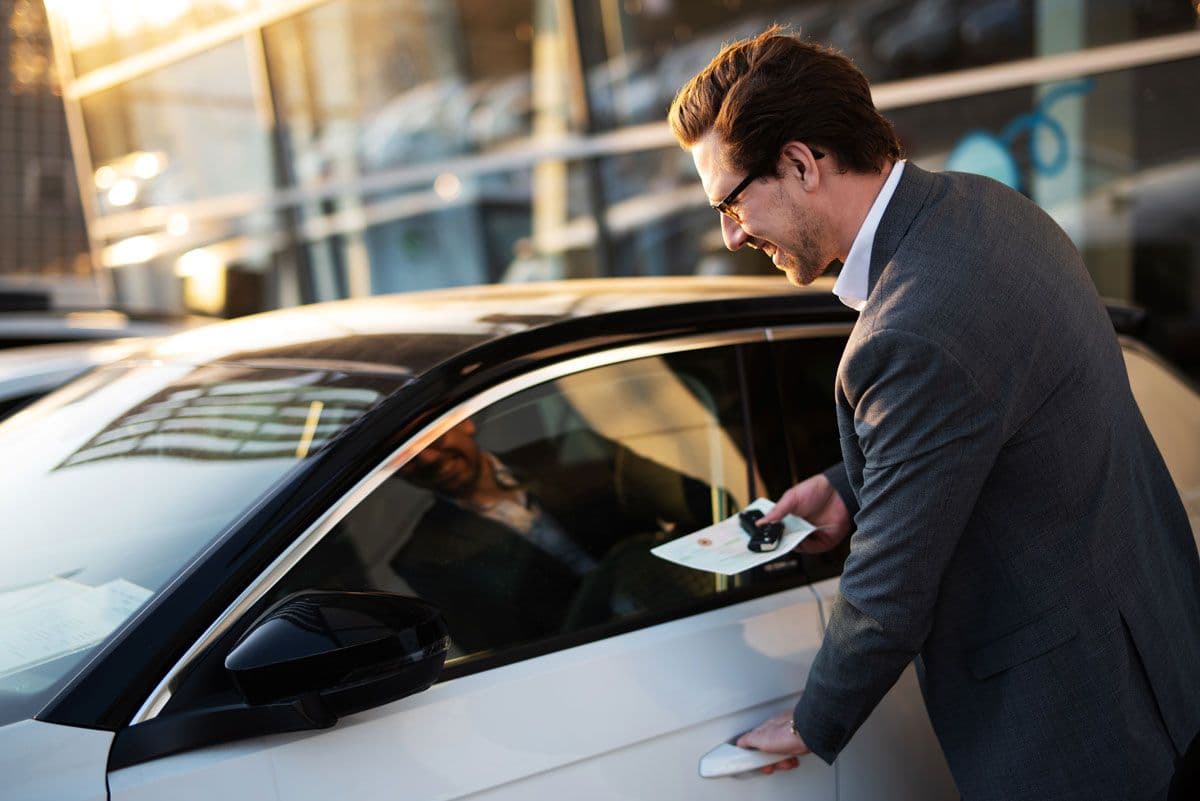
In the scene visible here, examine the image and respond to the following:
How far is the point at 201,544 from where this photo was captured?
1.67m

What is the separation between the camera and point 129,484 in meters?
1.95

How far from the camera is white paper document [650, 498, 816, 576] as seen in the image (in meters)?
1.84

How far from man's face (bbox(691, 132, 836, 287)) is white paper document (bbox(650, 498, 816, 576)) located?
452mm

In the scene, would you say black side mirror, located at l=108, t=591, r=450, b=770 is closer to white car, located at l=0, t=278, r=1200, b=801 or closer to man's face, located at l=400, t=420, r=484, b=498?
white car, located at l=0, t=278, r=1200, b=801

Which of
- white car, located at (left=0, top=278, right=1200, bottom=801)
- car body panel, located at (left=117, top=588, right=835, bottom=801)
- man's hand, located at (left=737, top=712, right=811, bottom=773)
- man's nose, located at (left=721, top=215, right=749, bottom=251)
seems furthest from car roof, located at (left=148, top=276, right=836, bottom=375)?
man's hand, located at (left=737, top=712, right=811, bottom=773)

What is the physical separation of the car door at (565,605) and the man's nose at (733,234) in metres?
0.30

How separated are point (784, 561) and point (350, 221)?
26.8ft

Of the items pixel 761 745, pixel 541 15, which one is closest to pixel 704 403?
pixel 761 745

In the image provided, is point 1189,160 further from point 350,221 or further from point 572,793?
point 350,221

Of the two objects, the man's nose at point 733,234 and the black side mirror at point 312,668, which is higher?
the man's nose at point 733,234

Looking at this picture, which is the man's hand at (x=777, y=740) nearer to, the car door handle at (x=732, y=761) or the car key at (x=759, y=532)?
the car door handle at (x=732, y=761)

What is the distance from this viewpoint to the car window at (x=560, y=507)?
1778 mm

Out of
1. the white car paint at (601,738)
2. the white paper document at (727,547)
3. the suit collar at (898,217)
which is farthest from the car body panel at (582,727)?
the suit collar at (898,217)

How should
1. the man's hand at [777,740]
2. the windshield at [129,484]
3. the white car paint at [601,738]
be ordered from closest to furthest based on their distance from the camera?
the white car paint at [601,738]
the windshield at [129,484]
the man's hand at [777,740]
